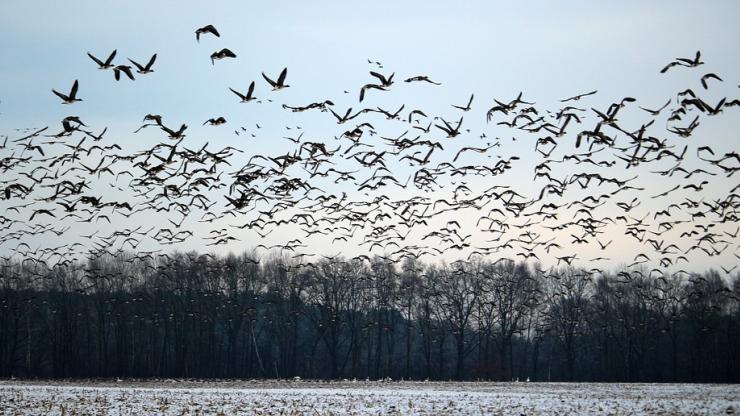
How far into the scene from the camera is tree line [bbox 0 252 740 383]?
7344 centimetres

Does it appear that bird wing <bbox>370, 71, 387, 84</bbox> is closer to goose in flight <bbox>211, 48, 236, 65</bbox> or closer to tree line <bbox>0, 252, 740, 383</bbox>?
goose in flight <bbox>211, 48, 236, 65</bbox>

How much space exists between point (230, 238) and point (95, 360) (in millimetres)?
52958

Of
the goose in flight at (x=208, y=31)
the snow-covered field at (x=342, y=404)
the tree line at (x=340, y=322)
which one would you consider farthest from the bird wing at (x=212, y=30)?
the tree line at (x=340, y=322)

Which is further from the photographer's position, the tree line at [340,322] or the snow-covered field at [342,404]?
the tree line at [340,322]

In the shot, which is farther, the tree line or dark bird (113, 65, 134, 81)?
the tree line

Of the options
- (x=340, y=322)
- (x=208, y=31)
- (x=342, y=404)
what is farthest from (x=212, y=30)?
(x=340, y=322)

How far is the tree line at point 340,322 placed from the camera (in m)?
73.4

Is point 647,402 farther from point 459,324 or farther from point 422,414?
point 459,324

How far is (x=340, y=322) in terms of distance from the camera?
75.3 m

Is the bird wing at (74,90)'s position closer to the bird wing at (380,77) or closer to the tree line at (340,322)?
the bird wing at (380,77)

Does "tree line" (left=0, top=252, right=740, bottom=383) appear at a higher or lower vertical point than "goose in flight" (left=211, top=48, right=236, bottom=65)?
lower

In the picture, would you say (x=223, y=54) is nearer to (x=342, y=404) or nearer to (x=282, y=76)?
(x=282, y=76)

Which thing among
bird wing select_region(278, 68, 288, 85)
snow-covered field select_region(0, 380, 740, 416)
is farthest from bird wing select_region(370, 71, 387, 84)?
snow-covered field select_region(0, 380, 740, 416)

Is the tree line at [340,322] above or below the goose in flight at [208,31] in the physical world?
below
